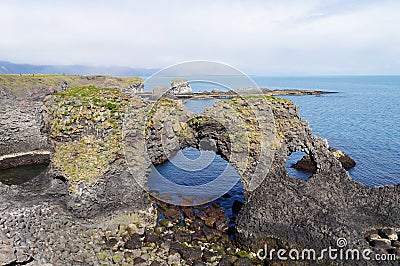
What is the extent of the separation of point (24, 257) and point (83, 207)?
520cm

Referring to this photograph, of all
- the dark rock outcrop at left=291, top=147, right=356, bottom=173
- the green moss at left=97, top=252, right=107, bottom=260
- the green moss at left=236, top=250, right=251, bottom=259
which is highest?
the dark rock outcrop at left=291, top=147, right=356, bottom=173

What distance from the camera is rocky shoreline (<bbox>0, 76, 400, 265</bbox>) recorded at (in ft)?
63.0

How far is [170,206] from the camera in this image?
26.2 m

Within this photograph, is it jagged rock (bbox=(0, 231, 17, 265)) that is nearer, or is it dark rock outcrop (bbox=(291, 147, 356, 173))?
jagged rock (bbox=(0, 231, 17, 265))

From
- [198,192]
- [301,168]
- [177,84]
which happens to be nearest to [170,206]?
[198,192]

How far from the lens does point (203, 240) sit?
21266 millimetres

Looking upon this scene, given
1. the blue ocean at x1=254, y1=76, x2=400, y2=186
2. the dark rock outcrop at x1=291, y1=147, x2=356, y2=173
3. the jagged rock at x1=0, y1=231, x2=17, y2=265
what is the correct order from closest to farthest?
the jagged rock at x1=0, y1=231, x2=17, y2=265 → the blue ocean at x1=254, y1=76, x2=400, y2=186 → the dark rock outcrop at x1=291, y1=147, x2=356, y2=173

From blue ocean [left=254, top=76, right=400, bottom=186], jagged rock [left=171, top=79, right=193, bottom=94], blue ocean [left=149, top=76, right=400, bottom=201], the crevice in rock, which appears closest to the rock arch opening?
blue ocean [left=149, top=76, right=400, bottom=201]

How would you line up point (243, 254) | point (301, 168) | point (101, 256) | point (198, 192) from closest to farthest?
point (101, 256) < point (243, 254) < point (198, 192) < point (301, 168)

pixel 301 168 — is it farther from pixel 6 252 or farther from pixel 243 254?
pixel 6 252

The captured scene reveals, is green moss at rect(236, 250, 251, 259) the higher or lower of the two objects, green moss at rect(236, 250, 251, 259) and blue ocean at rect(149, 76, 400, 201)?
the lower

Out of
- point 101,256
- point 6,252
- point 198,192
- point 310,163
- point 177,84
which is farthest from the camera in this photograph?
point 310,163

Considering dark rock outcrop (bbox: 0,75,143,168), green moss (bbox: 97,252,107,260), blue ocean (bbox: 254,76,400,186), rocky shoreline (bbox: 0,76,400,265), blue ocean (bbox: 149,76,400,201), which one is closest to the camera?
green moss (bbox: 97,252,107,260)

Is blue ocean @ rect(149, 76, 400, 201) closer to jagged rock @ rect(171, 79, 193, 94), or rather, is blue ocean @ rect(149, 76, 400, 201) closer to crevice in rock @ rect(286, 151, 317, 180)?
crevice in rock @ rect(286, 151, 317, 180)
